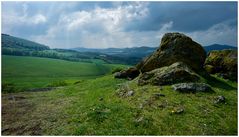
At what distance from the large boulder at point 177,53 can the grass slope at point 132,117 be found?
40.6ft

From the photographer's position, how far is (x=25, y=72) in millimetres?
136500

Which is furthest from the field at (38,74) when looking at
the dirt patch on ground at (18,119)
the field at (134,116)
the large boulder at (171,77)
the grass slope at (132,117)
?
the grass slope at (132,117)

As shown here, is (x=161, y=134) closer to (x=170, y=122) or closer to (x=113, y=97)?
(x=170, y=122)

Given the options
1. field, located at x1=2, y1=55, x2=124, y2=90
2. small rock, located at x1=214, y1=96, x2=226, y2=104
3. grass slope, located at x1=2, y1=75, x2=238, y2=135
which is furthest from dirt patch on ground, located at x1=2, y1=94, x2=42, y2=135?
field, located at x1=2, y1=55, x2=124, y2=90

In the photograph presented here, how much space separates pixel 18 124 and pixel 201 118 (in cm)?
1312

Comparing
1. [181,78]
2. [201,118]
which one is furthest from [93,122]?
[181,78]

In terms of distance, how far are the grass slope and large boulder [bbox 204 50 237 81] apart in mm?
12342

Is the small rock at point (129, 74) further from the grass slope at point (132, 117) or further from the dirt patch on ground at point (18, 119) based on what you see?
the dirt patch on ground at point (18, 119)

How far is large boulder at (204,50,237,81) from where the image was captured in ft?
126

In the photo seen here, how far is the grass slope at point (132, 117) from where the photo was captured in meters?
17.8

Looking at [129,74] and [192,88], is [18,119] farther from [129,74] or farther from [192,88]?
[129,74]

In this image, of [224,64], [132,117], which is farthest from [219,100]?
[224,64]

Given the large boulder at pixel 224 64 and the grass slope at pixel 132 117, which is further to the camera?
the large boulder at pixel 224 64

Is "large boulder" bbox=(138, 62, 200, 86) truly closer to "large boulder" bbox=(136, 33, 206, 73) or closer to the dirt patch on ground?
"large boulder" bbox=(136, 33, 206, 73)
